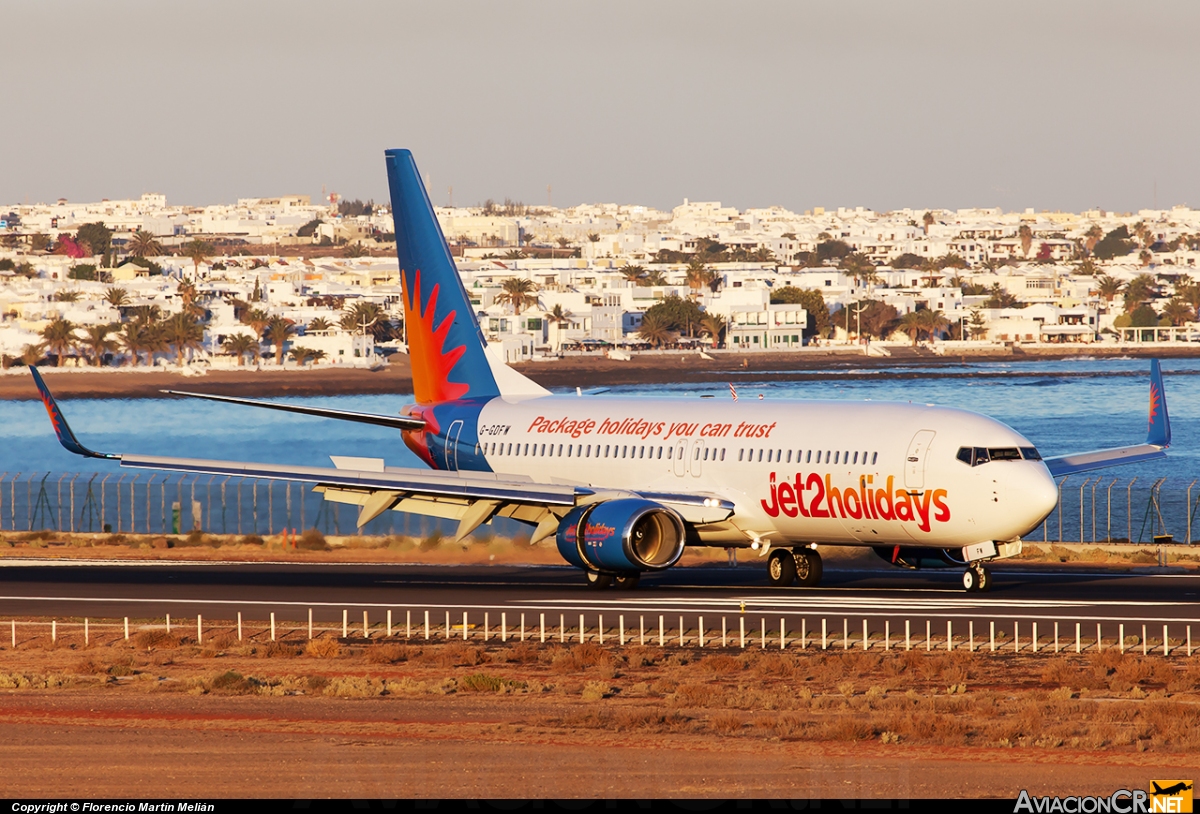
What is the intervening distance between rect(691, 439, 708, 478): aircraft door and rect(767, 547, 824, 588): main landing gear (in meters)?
2.92

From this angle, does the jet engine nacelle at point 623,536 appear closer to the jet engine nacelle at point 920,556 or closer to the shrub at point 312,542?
the jet engine nacelle at point 920,556

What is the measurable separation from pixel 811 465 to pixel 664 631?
749cm


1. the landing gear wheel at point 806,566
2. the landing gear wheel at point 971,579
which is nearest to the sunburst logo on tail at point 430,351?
the landing gear wheel at point 806,566

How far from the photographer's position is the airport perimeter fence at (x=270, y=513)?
6919 cm

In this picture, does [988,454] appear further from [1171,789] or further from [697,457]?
[1171,789]

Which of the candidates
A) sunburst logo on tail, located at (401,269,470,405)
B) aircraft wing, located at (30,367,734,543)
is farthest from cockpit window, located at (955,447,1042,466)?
sunburst logo on tail, located at (401,269,470,405)

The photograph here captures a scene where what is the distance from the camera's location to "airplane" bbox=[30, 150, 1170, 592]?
4131 cm

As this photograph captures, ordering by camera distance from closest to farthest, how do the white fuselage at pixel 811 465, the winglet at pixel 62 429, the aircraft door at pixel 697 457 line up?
the white fuselage at pixel 811 465 → the winglet at pixel 62 429 → the aircraft door at pixel 697 457

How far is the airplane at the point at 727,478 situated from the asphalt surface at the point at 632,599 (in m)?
1.25

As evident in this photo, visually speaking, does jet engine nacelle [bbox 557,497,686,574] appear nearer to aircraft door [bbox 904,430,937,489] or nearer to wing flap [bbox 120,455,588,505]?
wing flap [bbox 120,455,588,505]

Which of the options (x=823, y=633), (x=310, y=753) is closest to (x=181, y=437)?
(x=823, y=633)

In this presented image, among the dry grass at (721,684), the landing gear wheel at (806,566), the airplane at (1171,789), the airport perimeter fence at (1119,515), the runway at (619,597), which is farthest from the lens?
the airport perimeter fence at (1119,515)

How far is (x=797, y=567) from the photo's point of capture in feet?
151

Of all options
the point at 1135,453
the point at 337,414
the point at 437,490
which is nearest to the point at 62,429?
the point at 337,414
